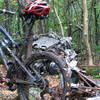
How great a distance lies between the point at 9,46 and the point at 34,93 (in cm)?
135

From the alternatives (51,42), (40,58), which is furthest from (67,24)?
(40,58)

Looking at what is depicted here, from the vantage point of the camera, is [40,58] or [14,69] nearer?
[40,58]

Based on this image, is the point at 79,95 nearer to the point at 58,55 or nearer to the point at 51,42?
the point at 58,55

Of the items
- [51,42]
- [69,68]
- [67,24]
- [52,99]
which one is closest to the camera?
[69,68]

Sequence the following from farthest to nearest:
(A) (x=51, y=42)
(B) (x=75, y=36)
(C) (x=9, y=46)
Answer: (B) (x=75, y=36) < (A) (x=51, y=42) < (C) (x=9, y=46)

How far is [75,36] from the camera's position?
62.9ft

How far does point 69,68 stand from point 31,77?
0.74 m

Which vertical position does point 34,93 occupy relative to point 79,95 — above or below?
below

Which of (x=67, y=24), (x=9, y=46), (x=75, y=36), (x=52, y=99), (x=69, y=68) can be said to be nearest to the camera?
(x=69, y=68)

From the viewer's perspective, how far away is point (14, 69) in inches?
173

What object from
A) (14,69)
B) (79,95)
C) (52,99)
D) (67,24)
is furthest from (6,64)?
(67,24)

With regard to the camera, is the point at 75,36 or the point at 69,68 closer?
the point at 69,68

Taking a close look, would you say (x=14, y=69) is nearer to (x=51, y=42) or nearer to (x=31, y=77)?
(x=31, y=77)

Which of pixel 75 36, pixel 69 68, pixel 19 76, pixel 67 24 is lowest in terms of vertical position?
pixel 75 36
